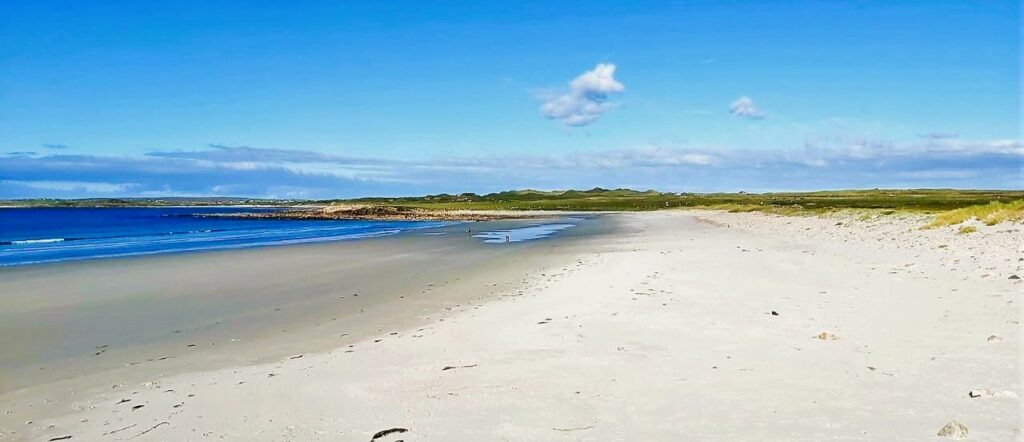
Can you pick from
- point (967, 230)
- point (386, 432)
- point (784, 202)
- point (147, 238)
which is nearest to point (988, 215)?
point (967, 230)

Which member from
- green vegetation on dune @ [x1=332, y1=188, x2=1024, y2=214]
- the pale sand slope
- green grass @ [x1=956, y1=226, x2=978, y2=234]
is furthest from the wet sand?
green vegetation on dune @ [x1=332, y1=188, x2=1024, y2=214]

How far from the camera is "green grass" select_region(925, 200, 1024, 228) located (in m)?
20.2

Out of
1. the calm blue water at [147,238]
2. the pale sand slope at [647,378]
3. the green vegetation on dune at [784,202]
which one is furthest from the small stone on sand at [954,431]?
the green vegetation on dune at [784,202]

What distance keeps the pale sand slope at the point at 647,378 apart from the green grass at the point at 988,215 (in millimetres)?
11281

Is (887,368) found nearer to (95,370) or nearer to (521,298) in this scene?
(521,298)

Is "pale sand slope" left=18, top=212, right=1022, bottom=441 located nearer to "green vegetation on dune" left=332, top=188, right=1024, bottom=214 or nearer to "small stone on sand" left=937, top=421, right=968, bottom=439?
"small stone on sand" left=937, top=421, right=968, bottom=439

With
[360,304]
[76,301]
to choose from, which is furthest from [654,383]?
[76,301]

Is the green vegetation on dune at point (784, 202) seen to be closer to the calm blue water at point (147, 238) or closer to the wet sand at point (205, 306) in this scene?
the wet sand at point (205, 306)

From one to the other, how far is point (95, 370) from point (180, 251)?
24.3 metres

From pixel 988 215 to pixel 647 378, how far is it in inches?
847

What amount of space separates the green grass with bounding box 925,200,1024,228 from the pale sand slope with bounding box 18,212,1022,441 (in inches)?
444

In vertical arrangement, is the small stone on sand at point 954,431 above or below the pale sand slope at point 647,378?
above

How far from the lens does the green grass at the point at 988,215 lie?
20.2m

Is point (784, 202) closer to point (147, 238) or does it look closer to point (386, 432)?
point (147, 238)
